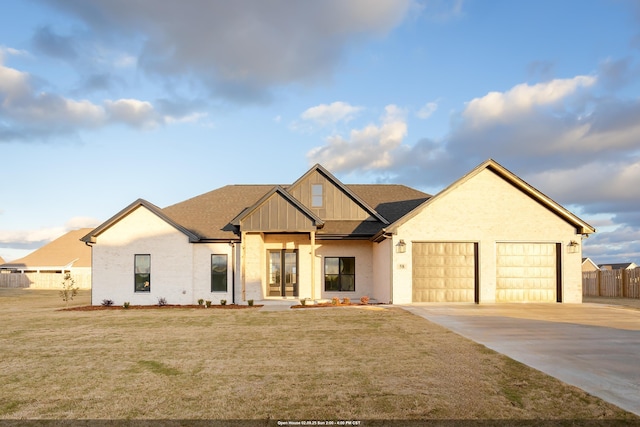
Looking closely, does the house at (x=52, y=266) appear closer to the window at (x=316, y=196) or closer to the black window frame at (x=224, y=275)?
the black window frame at (x=224, y=275)

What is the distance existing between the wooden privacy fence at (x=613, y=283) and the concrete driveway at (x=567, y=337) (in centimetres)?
1422

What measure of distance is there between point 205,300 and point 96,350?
1311cm

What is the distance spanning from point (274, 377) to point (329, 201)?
1870 cm

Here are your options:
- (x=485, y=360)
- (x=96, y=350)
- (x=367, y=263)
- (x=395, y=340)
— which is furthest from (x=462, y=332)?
(x=367, y=263)

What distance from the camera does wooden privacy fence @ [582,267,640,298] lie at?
108 feet

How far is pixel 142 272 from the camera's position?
2427 cm

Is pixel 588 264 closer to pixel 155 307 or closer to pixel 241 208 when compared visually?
pixel 241 208

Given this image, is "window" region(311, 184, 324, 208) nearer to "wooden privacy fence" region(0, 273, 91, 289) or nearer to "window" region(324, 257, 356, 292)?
"window" region(324, 257, 356, 292)

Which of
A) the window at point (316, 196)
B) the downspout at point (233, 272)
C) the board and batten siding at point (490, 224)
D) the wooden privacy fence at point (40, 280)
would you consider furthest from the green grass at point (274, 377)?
the wooden privacy fence at point (40, 280)

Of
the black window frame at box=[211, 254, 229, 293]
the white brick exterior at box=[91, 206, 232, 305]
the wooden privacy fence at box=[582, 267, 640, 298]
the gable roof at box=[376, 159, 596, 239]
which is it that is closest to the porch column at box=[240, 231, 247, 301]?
the black window frame at box=[211, 254, 229, 293]

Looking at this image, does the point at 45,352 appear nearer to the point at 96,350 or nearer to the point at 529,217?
the point at 96,350

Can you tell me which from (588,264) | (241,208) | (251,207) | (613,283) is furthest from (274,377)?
(588,264)

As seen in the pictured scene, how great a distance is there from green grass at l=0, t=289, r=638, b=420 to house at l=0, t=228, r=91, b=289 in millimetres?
42832

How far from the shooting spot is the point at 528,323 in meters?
15.5
